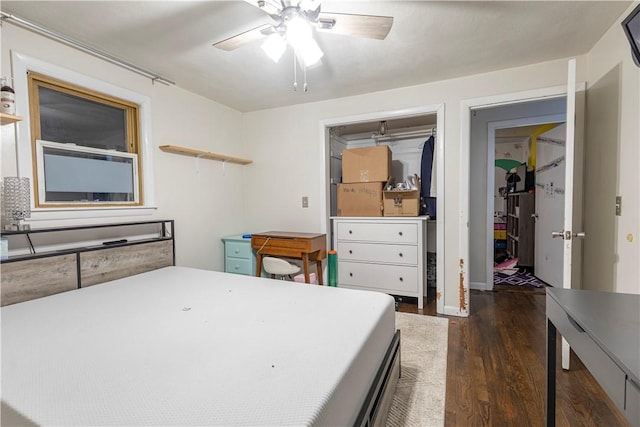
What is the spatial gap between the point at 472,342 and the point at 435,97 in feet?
7.57

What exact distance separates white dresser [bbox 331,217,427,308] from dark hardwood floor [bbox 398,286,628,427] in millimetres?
610

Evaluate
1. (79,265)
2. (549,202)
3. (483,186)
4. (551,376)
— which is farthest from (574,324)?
(549,202)

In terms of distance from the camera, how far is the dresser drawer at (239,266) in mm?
3391

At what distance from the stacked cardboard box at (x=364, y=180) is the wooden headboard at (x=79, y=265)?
197 centimetres

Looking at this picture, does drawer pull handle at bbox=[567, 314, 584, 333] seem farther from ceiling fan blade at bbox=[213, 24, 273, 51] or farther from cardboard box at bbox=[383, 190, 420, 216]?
cardboard box at bbox=[383, 190, 420, 216]

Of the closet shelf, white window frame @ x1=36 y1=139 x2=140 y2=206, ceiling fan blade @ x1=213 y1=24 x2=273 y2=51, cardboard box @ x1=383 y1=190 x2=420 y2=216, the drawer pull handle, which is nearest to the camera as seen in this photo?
the drawer pull handle

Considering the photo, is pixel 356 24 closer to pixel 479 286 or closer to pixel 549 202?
pixel 479 286

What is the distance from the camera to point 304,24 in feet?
5.08

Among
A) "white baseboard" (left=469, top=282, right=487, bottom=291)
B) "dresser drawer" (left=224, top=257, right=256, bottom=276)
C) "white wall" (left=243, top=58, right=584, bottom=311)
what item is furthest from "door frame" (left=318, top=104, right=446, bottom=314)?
"dresser drawer" (left=224, top=257, right=256, bottom=276)

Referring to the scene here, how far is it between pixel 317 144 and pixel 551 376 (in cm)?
289

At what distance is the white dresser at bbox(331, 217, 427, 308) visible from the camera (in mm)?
3104

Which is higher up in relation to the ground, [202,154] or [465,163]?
[202,154]

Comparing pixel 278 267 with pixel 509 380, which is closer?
pixel 509 380

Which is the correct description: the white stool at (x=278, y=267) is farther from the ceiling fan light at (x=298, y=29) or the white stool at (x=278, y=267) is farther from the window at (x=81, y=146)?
the ceiling fan light at (x=298, y=29)
